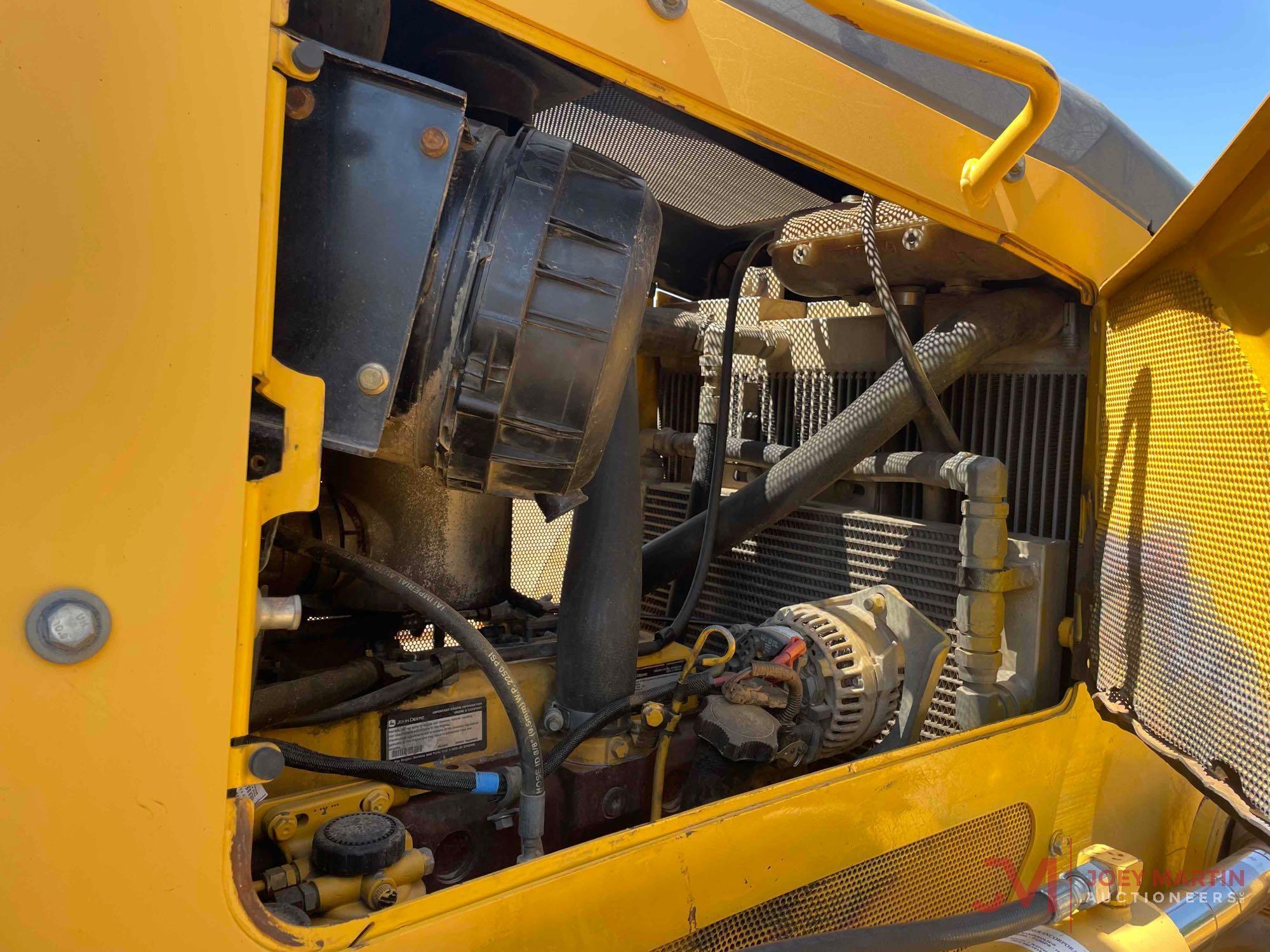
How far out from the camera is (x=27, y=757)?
0.62m

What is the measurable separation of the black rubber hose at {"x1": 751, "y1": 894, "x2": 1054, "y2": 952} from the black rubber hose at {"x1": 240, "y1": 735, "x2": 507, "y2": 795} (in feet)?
1.23

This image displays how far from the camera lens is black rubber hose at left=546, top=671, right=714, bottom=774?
1249 millimetres

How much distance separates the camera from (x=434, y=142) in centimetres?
84

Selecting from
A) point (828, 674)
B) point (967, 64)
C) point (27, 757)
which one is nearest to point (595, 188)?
point (967, 64)

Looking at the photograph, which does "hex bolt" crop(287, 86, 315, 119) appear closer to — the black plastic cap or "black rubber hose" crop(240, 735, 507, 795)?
"black rubber hose" crop(240, 735, 507, 795)

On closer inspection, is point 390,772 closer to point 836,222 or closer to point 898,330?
point 898,330

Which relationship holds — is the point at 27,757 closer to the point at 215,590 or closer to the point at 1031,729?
the point at 215,590

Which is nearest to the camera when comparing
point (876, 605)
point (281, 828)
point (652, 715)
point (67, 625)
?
point (67, 625)

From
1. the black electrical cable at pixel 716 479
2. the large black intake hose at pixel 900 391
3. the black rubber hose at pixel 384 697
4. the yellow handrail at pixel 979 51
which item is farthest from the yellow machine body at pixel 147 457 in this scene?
the large black intake hose at pixel 900 391

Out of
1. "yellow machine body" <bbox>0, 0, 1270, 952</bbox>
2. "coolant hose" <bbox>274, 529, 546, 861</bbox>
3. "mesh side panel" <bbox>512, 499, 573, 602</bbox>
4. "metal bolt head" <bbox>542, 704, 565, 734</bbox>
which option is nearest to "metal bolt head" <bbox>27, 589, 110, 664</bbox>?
"yellow machine body" <bbox>0, 0, 1270, 952</bbox>

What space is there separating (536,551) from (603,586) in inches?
53.5

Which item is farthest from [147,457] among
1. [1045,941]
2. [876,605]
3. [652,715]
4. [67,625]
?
[876,605]

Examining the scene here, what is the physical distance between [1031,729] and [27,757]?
1.37 m

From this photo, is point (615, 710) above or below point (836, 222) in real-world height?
below
